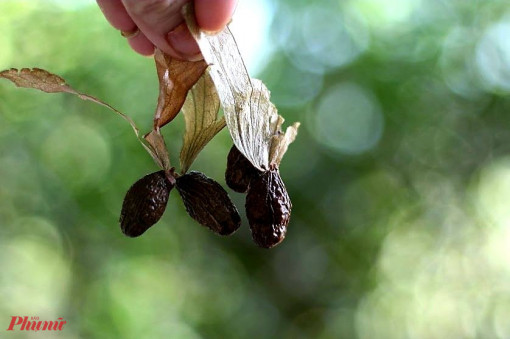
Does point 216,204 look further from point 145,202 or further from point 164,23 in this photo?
point 164,23

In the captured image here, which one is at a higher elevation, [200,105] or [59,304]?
[59,304]

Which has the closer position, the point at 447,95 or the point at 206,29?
the point at 206,29

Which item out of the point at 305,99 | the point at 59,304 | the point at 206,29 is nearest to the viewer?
the point at 206,29

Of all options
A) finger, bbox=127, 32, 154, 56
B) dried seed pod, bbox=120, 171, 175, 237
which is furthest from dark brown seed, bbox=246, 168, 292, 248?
finger, bbox=127, 32, 154, 56

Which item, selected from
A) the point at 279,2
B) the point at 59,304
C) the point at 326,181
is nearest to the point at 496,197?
the point at 326,181

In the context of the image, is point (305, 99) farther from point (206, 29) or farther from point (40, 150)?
point (206, 29)

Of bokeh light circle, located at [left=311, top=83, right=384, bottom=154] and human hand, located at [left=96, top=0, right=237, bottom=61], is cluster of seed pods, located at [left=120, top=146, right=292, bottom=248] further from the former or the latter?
bokeh light circle, located at [left=311, top=83, right=384, bottom=154]

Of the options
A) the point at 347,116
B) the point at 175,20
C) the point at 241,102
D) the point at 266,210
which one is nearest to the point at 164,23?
the point at 175,20
